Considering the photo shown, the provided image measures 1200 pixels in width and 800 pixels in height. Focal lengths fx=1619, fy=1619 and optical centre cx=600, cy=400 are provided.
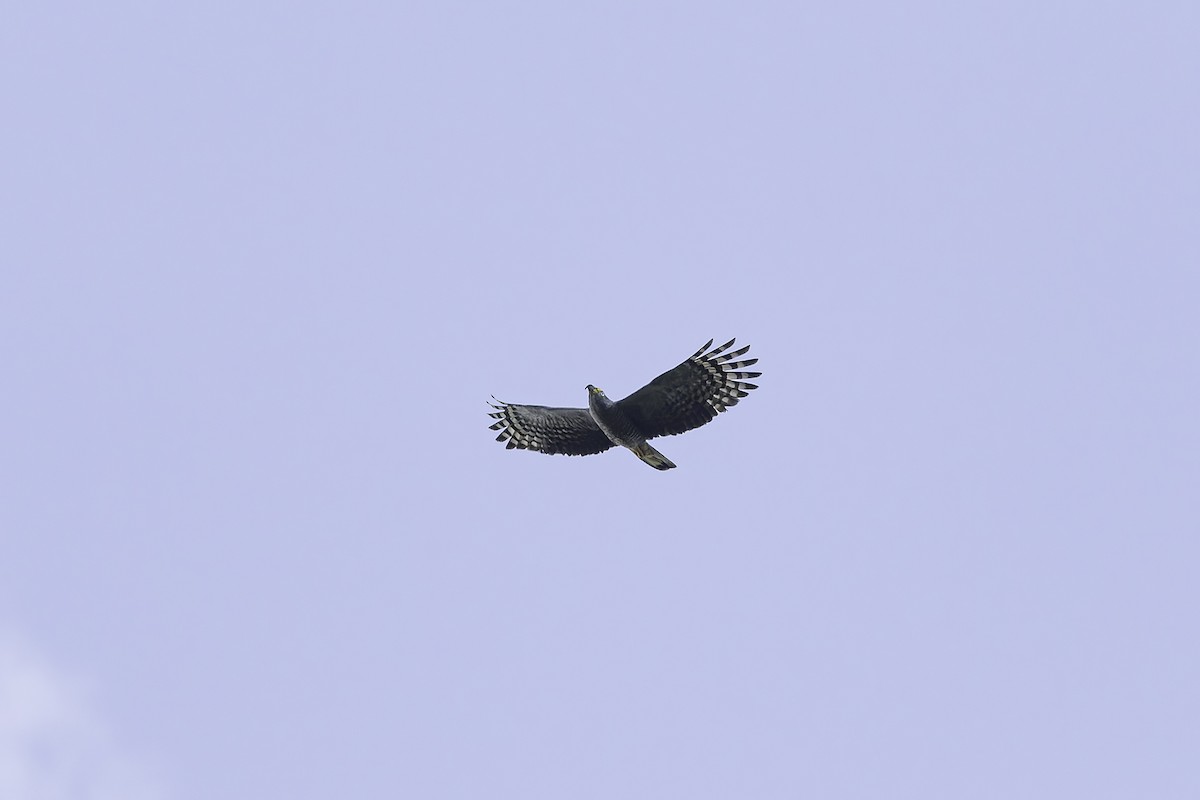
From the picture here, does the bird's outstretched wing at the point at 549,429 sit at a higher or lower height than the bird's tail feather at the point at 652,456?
higher

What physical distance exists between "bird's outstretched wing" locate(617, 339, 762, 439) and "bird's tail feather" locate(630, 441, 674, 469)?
10.7 inches

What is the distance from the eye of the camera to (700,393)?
2642 centimetres

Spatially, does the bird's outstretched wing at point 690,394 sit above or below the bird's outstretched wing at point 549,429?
below

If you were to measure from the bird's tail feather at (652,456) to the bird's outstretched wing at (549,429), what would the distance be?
954mm

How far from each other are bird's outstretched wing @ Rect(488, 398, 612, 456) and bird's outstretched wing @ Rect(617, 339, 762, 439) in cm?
148

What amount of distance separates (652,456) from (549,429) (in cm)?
235

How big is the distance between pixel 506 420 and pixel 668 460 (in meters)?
3.41

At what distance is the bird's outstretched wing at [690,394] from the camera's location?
26125mm

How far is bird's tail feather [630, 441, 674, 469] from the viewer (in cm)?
2708

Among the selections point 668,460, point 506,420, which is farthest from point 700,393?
point 506,420

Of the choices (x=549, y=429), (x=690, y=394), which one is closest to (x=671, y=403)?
(x=690, y=394)

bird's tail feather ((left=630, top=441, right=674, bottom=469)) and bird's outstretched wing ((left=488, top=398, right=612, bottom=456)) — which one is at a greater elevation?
bird's outstretched wing ((left=488, top=398, right=612, bottom=456))

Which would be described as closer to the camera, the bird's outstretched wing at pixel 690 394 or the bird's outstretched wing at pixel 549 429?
the bird's outstretched wing at pixel 690 394

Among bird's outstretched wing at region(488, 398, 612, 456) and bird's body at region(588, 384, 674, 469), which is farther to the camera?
bird's outstretched wing at region(488, 398, 612, 456)
